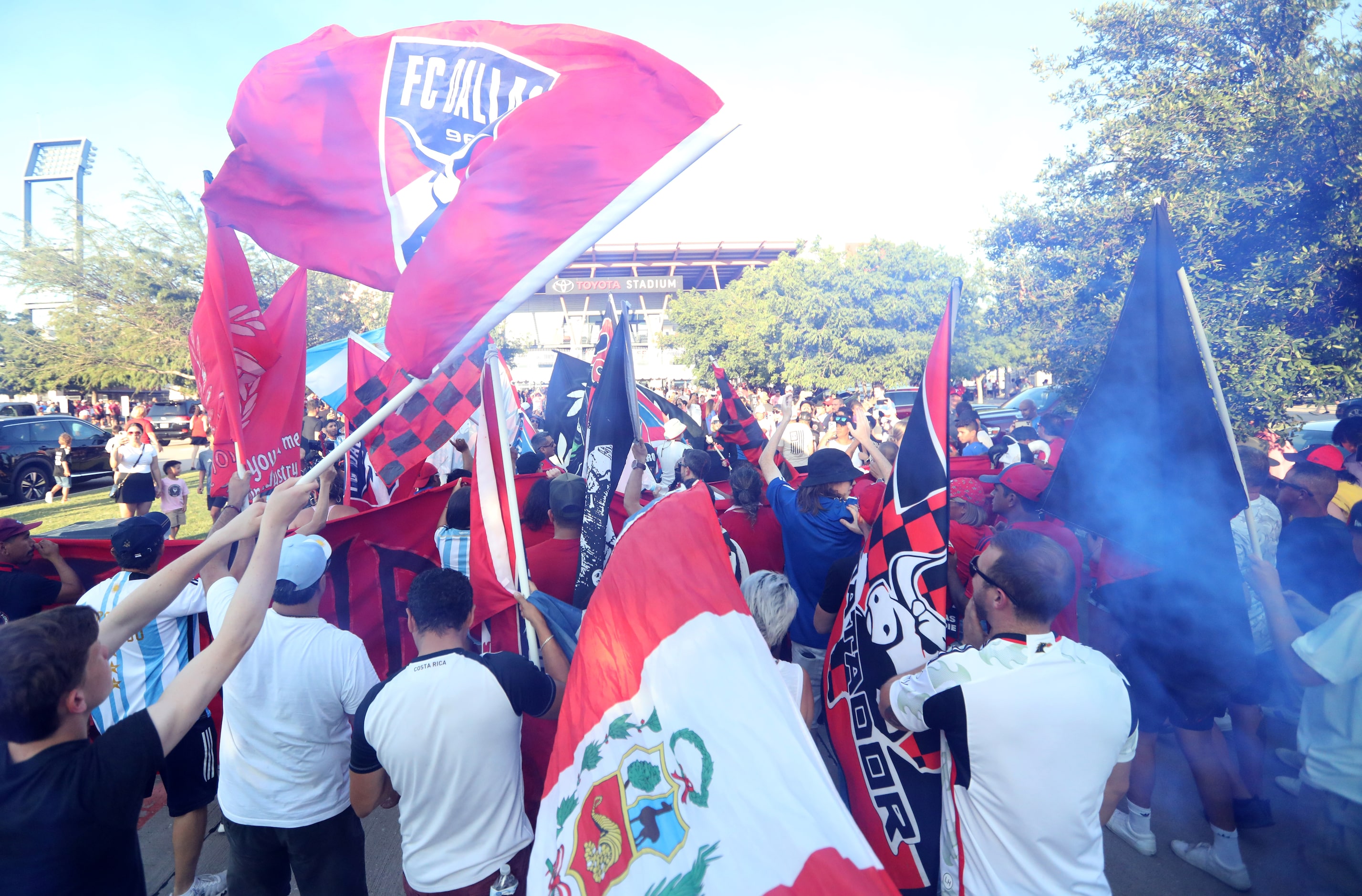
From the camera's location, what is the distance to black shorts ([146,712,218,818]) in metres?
3.38

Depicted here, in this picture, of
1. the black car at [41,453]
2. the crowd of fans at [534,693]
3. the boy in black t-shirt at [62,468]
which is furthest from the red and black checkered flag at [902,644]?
the black car at [41,453]

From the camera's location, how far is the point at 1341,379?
6.21 m

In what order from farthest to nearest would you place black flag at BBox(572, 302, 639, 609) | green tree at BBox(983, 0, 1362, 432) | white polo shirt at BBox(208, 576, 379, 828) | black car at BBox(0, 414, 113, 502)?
1. black car at BBox(0, 414, 113, 502)
2. green tree at BBox(983, 0, 1362, 432)
3. black flag at BBox(572, 302, 639, 609)
4. white polo shirt at BBox(208, 576, 379, 828)

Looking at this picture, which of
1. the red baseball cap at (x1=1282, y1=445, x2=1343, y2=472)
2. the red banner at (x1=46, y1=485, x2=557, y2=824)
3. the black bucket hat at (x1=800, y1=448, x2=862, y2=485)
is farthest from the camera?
the red baseball cap at (x1=1282, y1=445, x2=1343, y2=472)

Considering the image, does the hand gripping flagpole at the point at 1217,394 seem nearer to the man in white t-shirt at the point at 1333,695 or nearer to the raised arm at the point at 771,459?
the man in white t-shirt at the point at 1333,695

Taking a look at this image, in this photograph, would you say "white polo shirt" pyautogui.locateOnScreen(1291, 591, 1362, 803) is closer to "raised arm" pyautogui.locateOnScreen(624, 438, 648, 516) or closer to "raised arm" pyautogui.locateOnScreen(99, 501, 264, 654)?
"raised arm" pyautogui.locateOnScreen(624, 438, 648, 516)

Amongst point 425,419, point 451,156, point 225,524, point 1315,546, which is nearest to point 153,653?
point 225,524

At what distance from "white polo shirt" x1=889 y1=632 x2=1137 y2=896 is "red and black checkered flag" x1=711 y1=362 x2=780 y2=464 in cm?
500

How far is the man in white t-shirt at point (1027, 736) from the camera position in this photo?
6.46ft

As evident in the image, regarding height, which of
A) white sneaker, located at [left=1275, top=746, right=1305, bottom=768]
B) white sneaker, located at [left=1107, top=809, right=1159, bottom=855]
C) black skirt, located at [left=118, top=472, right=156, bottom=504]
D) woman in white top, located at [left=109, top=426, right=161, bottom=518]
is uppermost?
black skirt, located at [left=118, top=472, right=156, bottom=504]

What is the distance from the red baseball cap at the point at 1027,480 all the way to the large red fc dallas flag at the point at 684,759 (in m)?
3.14

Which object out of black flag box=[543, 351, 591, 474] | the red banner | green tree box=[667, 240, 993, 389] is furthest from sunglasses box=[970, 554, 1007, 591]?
green tree box=[667, 240, 993, 389]

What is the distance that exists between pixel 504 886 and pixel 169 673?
90.1 inches

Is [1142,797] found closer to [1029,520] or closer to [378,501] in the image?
[1029,520]
